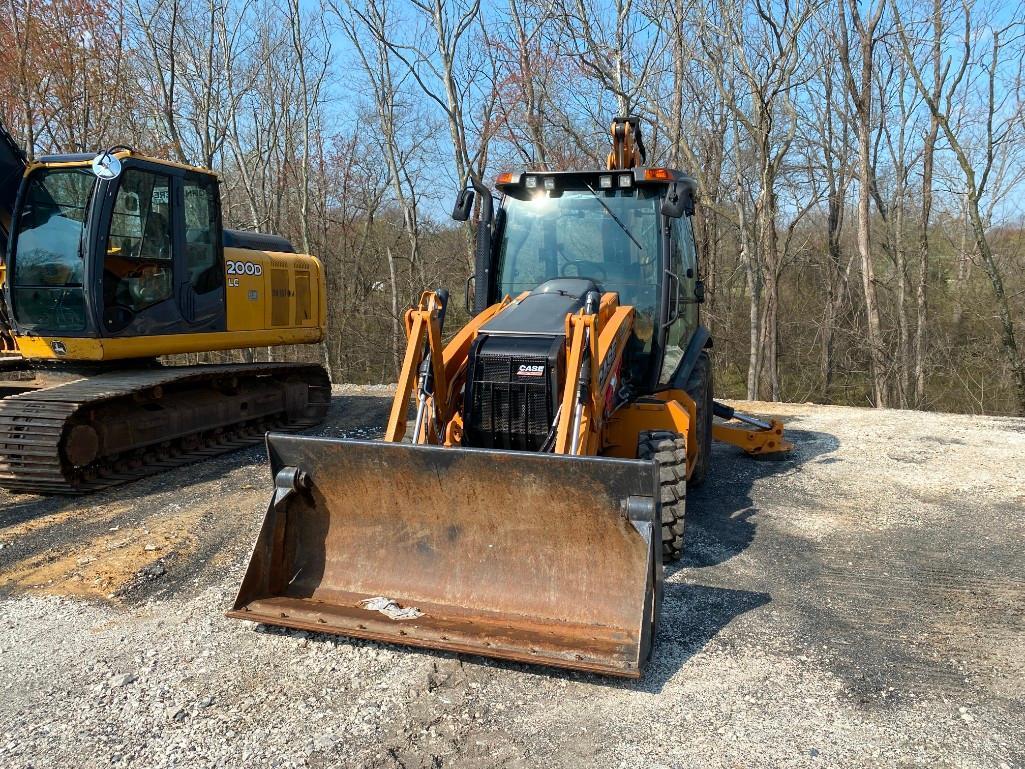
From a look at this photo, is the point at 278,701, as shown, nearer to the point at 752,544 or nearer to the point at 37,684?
the point at 37,684

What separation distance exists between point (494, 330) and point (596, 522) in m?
1.46

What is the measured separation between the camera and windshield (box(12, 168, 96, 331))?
671 cm

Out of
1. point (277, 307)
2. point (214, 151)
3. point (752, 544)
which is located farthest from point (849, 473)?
point (214, 151)

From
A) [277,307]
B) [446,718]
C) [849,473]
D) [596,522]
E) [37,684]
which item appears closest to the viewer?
[446,718]

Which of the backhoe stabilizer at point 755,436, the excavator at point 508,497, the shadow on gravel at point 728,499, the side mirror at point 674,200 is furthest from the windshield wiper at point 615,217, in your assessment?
the backhoe stabilizer at point 755,436

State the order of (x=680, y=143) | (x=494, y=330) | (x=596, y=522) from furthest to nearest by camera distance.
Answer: (x=680, y=143), (x=494, y=330), (x=596, y=522)

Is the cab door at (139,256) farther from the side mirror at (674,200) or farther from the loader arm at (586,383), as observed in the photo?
the side mirror at (674,200)

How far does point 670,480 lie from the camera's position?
4605 mm

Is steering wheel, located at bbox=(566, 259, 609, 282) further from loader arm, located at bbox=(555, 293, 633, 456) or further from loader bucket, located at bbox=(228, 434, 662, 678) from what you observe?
loader bucket, located at bbox=(228, 434, 662, 678)

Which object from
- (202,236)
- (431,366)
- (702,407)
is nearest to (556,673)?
(431,366)

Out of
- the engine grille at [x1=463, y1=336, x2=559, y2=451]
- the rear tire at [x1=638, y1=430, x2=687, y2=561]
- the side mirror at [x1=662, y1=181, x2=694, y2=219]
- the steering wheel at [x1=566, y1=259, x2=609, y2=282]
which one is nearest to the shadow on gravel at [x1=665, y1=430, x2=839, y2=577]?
the rear tire at [x1=638, y1=430, x2=687, y2=561]

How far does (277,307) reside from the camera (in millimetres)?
8938

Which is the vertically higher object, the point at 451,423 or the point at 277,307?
the point at 277,307

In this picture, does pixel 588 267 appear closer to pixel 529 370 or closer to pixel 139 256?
pixel 529 370
